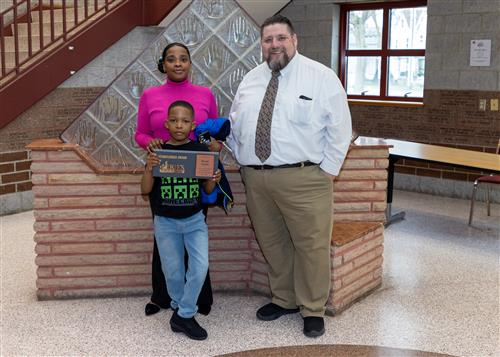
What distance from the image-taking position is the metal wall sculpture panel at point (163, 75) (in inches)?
136

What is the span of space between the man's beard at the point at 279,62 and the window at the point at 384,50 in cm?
436

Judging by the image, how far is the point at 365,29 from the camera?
732cm

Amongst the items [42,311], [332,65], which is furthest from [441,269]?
[332,65]

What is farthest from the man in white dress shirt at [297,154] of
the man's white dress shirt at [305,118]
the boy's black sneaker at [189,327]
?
the boy's black sneaker at [189,327]

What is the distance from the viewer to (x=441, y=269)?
4.20m

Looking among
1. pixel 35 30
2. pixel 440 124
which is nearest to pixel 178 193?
pixel 440 124

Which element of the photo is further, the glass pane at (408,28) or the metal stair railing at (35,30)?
the glass pane at (408,28)

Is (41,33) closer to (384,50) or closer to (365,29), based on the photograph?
(365,29)

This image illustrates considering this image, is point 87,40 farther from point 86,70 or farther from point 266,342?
point 266,342

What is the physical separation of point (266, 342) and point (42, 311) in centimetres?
134

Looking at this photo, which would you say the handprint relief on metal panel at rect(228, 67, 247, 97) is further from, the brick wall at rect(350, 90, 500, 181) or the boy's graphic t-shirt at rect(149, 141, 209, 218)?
the brick wall at rect(350, 90, 500, 181)

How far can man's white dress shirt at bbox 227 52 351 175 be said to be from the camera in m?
2.89

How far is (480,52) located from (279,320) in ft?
13.5

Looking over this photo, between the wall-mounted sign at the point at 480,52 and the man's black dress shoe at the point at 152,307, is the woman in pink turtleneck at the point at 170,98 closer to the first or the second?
the man's black dress shoe at the point at 152,307
